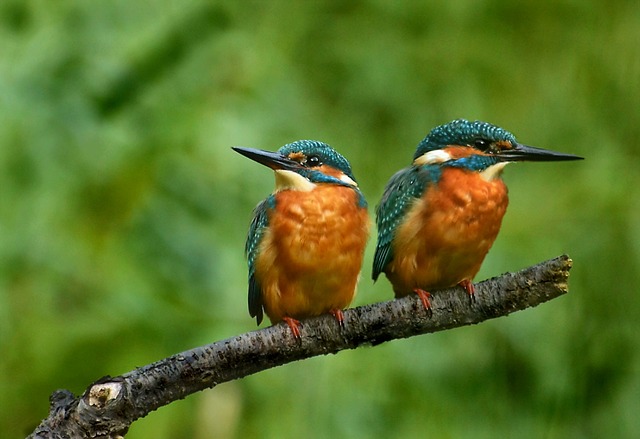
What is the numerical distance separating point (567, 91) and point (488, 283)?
253 cm

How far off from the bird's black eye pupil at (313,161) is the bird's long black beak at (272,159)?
33mm

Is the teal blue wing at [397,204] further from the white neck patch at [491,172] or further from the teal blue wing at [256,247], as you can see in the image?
the teal blue wing at [256,247]

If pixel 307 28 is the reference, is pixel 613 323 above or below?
below

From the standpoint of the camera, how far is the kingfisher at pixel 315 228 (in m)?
2.74

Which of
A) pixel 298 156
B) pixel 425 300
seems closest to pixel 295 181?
pixel 298 156

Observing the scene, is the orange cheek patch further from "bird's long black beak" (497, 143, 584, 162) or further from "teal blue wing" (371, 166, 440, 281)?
"bird's long black beak" (497, 143, 584, 162)

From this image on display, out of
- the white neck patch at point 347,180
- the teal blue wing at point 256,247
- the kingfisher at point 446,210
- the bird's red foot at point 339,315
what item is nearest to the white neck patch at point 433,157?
the kingfisher at point 446,210

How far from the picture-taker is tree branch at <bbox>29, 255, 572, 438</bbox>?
202cm

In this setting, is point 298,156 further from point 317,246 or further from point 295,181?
point 317,246

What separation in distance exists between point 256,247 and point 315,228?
0.26 meters

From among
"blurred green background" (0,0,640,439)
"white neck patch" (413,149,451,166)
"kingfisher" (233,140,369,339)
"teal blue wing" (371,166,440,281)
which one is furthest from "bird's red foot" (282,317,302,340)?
"blurred green background" (0,0,640,439)

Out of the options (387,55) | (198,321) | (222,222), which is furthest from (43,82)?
(387,55)

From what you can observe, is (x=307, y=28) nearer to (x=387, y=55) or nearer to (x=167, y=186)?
(x=387, y=55)

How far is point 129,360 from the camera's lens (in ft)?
12.3
